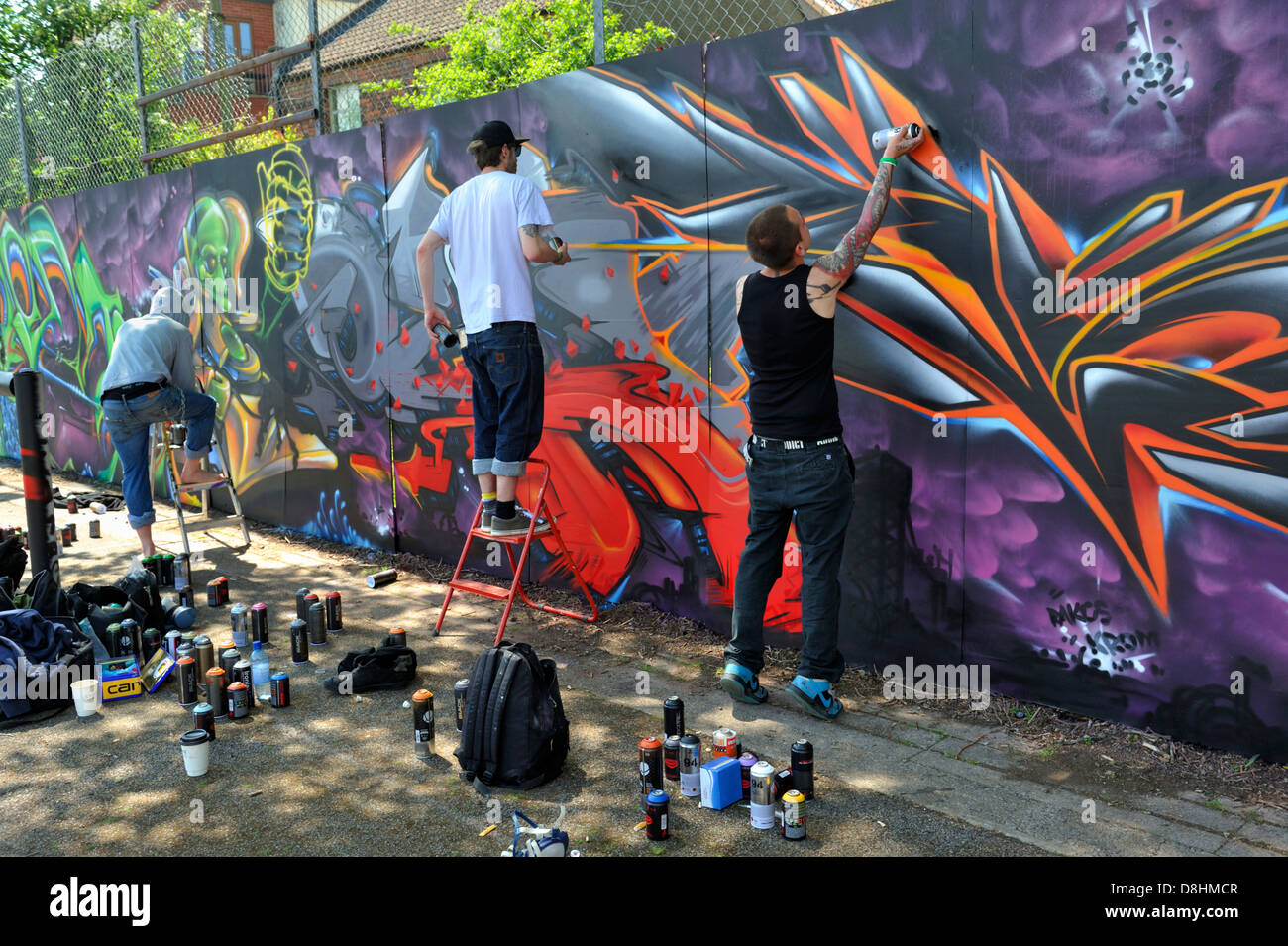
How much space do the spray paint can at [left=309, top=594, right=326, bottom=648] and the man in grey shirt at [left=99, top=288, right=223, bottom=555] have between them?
2.30m

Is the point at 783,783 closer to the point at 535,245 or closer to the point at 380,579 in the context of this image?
the point at 535,245

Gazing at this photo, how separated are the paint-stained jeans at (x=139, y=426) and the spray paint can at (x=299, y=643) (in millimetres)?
2521

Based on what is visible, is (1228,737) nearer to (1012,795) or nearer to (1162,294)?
(1012,795)

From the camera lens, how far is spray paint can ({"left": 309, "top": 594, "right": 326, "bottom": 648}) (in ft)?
18.4

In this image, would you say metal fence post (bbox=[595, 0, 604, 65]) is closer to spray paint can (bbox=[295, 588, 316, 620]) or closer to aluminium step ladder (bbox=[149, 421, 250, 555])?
spray paint can (bbox=[295, 588, 316, 620])

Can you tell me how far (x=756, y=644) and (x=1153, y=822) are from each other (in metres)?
1.71

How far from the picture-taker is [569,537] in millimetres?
6270

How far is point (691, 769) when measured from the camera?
12.1 ft

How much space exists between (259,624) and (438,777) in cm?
220

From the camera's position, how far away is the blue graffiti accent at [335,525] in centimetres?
790

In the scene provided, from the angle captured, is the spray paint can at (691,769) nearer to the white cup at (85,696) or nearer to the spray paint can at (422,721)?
the spray paint can at (422,721)

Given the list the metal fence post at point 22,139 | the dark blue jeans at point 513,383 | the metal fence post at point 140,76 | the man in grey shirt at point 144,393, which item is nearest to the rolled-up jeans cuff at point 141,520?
the man in grey shirt at point 144,393

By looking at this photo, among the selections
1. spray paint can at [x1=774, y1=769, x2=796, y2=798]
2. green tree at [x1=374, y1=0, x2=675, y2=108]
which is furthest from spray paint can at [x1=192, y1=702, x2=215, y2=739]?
green tree at [x1=374, y1=0, x2=675, y2=108]

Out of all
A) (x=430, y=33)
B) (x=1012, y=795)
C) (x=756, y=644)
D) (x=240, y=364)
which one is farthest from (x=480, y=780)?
(x=430, y=33)
